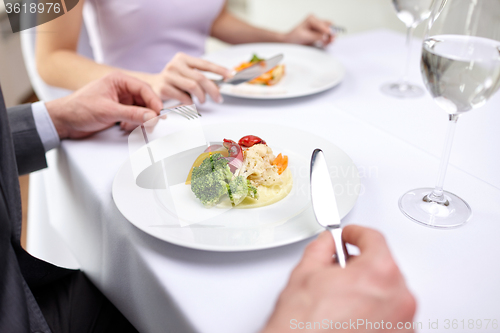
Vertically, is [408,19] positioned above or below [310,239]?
above

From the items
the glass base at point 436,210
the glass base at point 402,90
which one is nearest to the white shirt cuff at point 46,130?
the glass base at point 436,210

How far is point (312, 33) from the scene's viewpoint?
1328 millimetres

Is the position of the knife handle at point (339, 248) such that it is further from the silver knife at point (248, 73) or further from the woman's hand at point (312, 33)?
the woman's hand at point (312, 33)

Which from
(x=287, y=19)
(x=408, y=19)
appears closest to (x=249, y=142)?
(x=408, y=19)

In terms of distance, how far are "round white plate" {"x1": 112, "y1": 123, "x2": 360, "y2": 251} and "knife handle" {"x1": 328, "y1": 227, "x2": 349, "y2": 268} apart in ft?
0.11

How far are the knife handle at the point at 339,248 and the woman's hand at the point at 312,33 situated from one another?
991 millimetres

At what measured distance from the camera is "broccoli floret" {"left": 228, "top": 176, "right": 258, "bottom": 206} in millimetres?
528

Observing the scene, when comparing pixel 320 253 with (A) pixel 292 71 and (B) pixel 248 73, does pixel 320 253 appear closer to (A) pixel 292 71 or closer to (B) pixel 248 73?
(B) pixel 248 73

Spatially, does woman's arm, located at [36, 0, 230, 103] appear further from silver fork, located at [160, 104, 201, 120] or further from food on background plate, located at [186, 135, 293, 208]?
food on background plate, located at [186, 135, 293, 208]

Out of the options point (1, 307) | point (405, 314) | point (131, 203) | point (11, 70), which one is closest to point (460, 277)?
point (405, 314)

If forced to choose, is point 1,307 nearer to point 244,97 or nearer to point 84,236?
point 84,236

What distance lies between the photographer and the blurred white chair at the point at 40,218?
2.99 feet

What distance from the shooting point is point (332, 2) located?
12.4 feet

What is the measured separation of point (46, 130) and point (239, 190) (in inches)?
19.7
